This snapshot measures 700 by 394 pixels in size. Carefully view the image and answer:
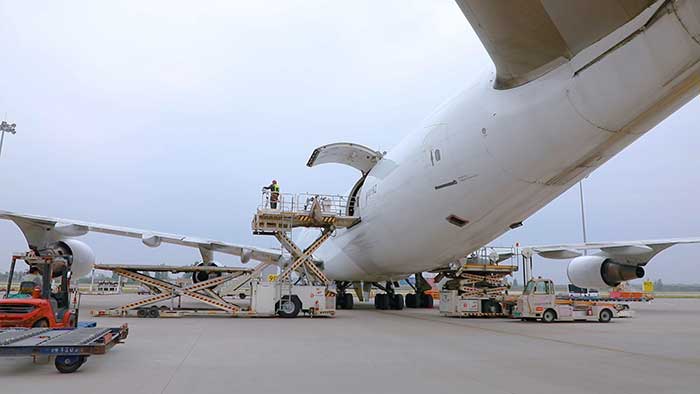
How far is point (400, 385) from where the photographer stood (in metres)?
5.23

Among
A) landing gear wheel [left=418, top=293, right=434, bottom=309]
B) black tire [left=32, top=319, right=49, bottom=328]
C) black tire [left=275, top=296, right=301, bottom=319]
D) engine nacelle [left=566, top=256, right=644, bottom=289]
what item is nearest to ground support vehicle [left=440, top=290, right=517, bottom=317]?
engine nacelle [left=566, top=256, right=644, bottom=289]

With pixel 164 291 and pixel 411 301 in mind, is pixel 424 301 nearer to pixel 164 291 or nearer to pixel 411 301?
pixel 411 301

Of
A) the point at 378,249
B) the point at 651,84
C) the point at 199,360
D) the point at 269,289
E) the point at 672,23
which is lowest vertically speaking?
the point at 199,360

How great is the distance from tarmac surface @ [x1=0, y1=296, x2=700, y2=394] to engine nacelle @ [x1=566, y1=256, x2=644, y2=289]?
794 cm

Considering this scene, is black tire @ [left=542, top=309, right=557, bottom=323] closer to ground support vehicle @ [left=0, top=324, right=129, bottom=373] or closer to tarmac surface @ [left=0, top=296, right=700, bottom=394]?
tarmac surface @ [left=0, top=296, right=700, bottom=394]

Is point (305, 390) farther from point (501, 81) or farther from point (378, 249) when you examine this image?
point (378, 249)

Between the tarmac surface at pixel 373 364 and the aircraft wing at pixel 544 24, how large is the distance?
4.25m

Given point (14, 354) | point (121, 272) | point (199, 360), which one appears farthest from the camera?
point (121, 272)

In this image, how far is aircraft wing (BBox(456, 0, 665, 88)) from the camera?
6.04 m

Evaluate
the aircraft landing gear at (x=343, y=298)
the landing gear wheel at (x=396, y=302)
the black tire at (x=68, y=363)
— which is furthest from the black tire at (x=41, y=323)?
the landing gear wheel at (x=396, y=302)

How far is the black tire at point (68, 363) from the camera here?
18.4 ft

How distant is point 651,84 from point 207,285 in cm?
1223

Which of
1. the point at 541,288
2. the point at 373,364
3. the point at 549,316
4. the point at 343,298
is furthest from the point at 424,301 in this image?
the point at 373,364

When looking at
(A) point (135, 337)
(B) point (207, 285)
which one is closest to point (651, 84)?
(A) point (135, 337)
